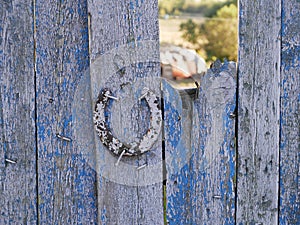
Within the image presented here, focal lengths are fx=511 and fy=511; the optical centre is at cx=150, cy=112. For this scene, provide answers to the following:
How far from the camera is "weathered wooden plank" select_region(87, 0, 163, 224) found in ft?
5.81

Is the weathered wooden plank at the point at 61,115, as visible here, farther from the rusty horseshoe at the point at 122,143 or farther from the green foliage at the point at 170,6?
the green foliage at the point at 170,6

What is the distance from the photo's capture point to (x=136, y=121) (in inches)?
71.5

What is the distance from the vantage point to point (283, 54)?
1791 millimetres

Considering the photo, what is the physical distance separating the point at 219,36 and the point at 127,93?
836 cm

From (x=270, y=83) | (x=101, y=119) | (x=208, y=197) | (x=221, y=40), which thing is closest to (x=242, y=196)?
(x=208, y=197)

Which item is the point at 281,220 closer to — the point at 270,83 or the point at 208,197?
the point at 208,197

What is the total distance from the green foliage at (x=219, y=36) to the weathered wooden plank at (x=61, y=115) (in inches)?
292

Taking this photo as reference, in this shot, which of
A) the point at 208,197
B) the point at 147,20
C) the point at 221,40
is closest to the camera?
the point at 147,20

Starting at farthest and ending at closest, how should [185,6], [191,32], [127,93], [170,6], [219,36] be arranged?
[185,6]
[170,6]
[191,32]
[219,36]
[127,93]

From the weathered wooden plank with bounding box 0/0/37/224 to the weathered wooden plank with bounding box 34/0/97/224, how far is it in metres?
0.03

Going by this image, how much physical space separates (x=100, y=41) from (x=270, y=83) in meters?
0.62

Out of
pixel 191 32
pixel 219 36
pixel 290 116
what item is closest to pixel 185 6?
pixel 191 32

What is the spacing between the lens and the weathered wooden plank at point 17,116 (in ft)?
5.97

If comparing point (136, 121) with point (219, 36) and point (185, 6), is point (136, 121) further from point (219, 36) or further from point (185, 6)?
point (185, 6)
